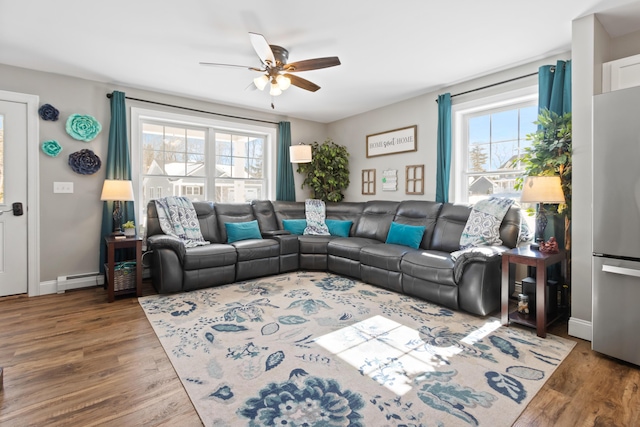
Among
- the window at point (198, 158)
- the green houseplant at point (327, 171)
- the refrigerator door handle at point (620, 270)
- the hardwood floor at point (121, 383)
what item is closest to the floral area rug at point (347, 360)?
the hardwood floor at point (121, 383)

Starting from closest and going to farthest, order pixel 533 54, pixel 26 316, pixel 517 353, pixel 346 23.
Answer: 1. pixel 517 353
2. pixel 346 23
3. pixel 26 316
4. pixel 533 54

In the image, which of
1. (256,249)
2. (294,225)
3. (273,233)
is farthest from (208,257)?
(294,225)

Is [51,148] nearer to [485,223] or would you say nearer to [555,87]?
[485,223]

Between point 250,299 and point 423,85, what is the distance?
11.2ft

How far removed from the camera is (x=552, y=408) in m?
1.66

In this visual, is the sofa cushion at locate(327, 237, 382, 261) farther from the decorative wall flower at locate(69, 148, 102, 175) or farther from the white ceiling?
the decorative wall flower at locate(69, 148, 102, 175)

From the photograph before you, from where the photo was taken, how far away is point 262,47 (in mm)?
2609

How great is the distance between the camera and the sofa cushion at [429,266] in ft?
9.86

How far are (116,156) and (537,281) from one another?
15.4 ft

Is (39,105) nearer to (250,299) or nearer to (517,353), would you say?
(250,299)

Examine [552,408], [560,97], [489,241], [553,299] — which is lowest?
[552,408]

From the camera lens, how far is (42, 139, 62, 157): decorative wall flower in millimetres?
3590

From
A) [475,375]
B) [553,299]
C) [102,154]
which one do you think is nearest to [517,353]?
[475,375]

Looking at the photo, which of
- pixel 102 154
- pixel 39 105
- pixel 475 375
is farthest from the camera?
pixel 102 154
